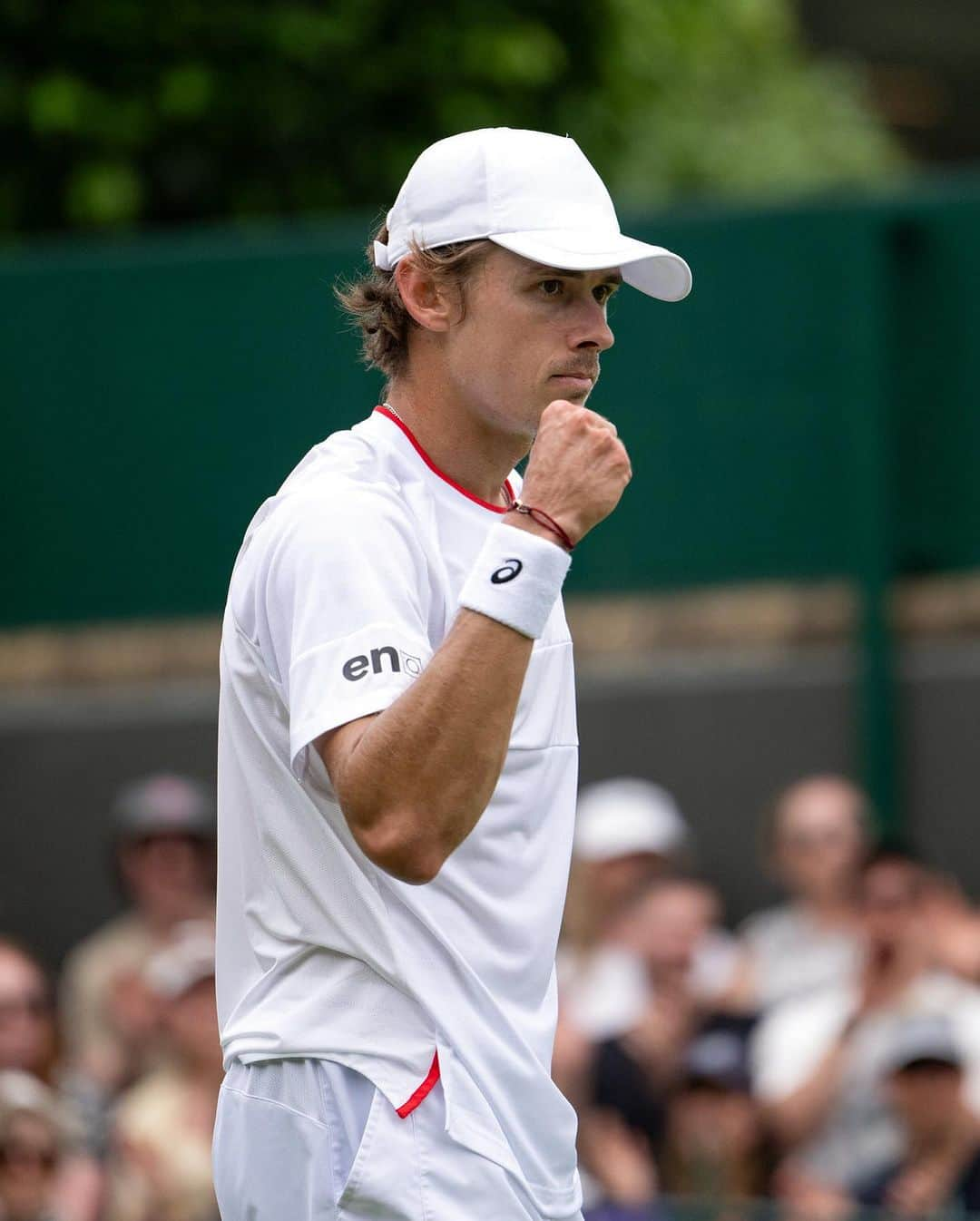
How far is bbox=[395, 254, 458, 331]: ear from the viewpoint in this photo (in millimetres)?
3021

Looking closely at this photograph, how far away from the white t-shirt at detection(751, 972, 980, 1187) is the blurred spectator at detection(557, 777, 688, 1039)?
491 mm

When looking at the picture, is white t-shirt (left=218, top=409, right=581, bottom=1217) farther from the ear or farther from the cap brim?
the cap brim

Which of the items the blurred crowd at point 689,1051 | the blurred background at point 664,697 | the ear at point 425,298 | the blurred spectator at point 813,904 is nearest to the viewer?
the ear at point 425,298

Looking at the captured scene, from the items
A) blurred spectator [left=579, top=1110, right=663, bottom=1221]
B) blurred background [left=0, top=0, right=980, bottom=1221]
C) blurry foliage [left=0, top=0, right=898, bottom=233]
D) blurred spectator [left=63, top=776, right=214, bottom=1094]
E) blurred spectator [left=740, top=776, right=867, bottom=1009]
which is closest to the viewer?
blurred spectator [left=579, top=1110, right=663, bottom=1221]

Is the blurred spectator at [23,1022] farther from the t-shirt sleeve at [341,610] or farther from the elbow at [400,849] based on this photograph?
the elbow at [400,849]

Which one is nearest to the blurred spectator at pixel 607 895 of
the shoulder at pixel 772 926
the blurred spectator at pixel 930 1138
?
the shoulder at pixel 772 926

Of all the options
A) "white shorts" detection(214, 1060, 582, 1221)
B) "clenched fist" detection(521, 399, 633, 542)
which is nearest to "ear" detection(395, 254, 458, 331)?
"clenched fist" detection(521, 399, 633, 542)

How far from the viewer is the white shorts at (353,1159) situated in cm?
280

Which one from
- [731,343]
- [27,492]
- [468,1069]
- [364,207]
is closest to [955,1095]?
[468,1069]

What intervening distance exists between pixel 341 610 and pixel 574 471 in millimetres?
320

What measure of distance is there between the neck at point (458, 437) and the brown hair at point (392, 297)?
0.09 m

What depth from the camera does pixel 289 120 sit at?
11.9 m

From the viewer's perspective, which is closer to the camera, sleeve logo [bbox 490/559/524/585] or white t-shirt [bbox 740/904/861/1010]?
sleeve logo [bbox 490/559/524/585]

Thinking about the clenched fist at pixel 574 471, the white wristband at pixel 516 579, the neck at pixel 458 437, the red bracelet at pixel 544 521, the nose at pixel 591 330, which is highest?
the nose at pixel 591 330
